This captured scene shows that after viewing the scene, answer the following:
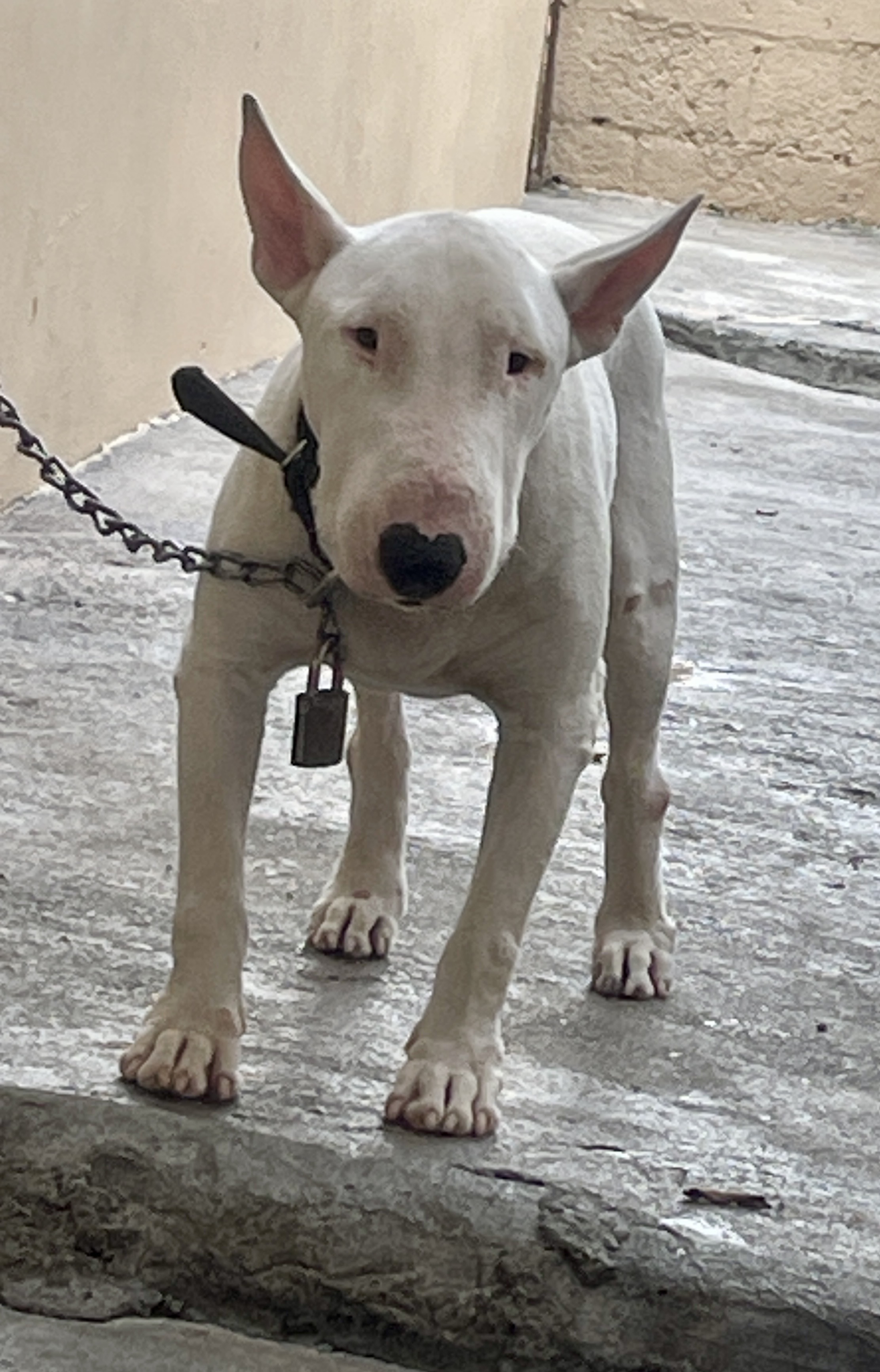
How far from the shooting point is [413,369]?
6.55ft

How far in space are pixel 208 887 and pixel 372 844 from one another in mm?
605

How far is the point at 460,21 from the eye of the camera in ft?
28.2

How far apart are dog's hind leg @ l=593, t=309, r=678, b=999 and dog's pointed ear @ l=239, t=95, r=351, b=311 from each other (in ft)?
2.07

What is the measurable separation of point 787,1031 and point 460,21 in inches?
261

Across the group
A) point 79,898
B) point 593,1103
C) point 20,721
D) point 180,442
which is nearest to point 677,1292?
point 593,1103

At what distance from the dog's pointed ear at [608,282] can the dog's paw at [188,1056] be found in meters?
0.81

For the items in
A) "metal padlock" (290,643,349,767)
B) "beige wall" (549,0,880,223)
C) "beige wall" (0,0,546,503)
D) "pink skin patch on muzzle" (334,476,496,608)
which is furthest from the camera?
"beige wall" (549,0,880,223)

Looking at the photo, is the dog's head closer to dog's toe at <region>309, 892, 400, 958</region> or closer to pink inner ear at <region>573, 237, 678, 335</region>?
pink inner ear at <region>573, 237, 678, 335</region>

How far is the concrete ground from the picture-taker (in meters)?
2.19

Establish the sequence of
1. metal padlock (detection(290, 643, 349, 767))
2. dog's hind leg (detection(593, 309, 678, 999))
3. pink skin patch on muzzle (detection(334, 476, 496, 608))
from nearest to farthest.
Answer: pink skin patch on muzzle (detection(334, 476, 496, 608)), metal padlock (detection(290, 643, 349, 767)), dog's hind leg (detection(593, 309, 678, 999))

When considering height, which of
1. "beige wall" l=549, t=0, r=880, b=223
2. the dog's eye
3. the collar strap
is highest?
"beige wall" l=549, t=0, r=880, b=223

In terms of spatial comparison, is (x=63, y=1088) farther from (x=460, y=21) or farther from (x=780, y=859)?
(x=460, y=21)

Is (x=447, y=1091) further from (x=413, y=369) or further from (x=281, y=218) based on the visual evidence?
(x=281, y=218)

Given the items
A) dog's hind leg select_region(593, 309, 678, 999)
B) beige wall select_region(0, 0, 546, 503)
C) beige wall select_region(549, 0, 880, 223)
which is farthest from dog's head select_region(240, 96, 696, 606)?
beige wall select_region(549, 0, 880, 223)
